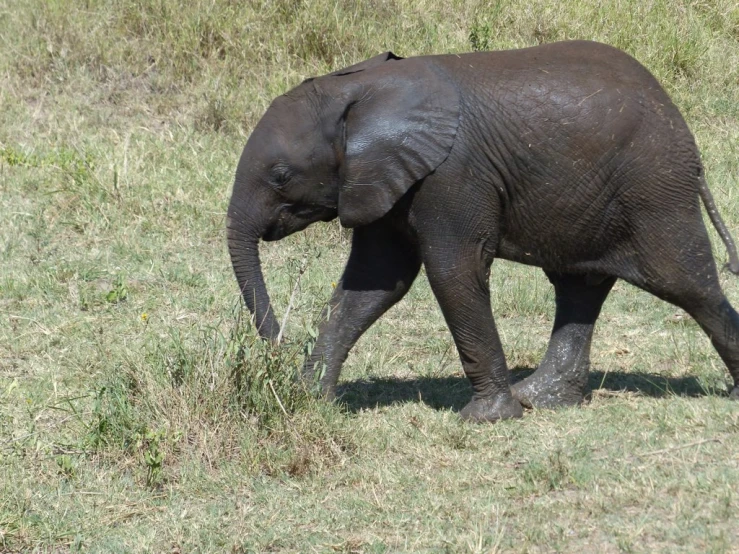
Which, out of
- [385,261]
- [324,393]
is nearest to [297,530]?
[324,393]

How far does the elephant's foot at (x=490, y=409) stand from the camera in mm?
6207

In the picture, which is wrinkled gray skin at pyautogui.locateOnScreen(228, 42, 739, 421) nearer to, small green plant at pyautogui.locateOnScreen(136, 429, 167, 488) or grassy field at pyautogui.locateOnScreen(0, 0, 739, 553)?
grassy field at pyautogui.locateOnScreen(0, 0, 739, 553)

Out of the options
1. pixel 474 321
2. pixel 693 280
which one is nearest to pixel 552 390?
pixel 474 321

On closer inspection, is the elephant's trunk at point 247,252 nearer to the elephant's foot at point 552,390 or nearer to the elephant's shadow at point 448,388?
the elephant's shadow at point 448,388

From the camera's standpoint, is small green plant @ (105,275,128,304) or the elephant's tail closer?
the elephant's tail

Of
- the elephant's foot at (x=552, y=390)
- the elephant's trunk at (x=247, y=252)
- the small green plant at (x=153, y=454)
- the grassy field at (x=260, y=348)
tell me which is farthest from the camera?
the elephant's foot at (x=552, y=390)

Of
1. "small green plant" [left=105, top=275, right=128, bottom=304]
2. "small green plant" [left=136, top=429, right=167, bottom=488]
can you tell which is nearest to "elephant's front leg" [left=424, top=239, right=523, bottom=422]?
"small green plant" [left=136, top=429, right=167, bottom=488]

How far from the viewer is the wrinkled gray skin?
582 centimetres

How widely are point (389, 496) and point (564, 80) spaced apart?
2277 millimetres

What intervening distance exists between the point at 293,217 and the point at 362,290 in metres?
0.61

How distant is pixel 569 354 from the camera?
21.6ft

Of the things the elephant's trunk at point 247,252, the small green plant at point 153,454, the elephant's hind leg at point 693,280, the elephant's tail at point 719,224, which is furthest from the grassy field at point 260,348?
the elephant's tail at point 719,224

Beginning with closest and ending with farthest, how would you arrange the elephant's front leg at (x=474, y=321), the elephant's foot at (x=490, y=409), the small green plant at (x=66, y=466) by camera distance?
the small green plant at (x=66, y=466) → the elephant's front leg at (x=474, y=321) → the elephant's foot at (x=490, y=409)

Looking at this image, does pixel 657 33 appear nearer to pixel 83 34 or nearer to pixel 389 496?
pixel 83 34
